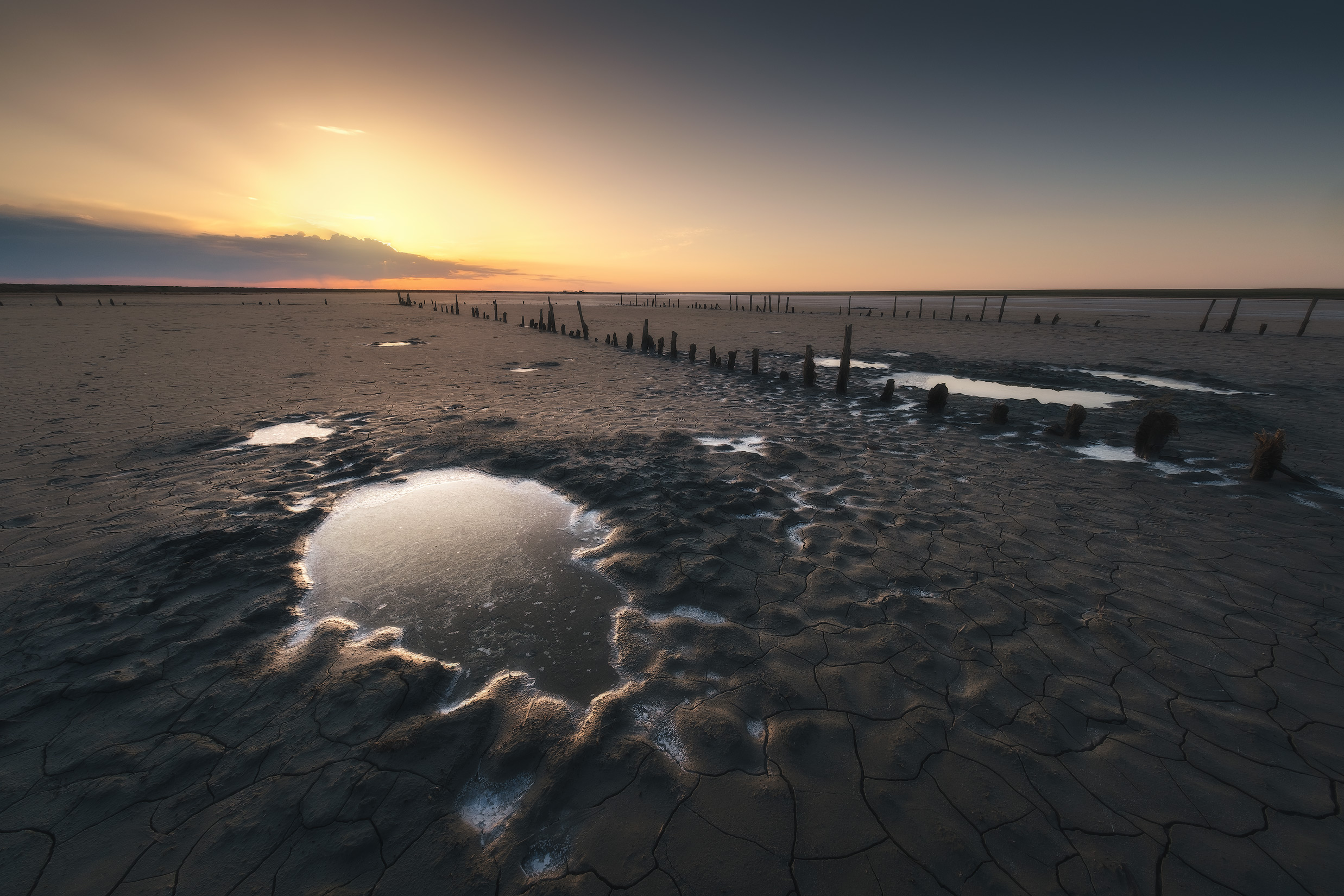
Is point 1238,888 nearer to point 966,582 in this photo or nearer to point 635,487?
point 966,582

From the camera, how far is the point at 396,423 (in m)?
8.16

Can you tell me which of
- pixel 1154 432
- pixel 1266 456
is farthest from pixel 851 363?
pixel 1266 456

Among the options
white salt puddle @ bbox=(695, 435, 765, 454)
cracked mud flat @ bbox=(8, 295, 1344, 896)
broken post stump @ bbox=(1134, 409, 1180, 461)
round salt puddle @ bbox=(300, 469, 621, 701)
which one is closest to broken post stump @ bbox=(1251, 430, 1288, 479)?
cracked mud flat @ bbox=(8, 295, 1344, 896)

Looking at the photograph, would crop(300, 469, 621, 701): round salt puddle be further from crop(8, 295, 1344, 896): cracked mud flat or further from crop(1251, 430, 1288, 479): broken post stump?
crop(1251, 430, 1288, 479): broken post stump

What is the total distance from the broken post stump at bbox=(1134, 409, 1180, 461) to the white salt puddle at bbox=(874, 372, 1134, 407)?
3206 millimetres

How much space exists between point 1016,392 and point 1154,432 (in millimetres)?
5084

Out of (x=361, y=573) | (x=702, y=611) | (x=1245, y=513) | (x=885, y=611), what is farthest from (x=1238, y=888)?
(x=361, y=573)

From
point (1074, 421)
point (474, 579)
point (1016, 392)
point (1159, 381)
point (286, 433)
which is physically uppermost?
point (1074, 421)

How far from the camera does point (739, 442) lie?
7453 mm

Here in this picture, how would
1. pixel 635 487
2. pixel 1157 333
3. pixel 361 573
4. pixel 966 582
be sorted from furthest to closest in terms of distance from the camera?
pixel 1157 333, pixel 635 487, pixel 361 573, pixel 966 582

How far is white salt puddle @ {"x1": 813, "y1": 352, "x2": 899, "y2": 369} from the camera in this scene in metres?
15.2

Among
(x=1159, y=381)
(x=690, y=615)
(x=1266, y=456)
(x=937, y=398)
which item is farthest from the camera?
(x=1159, y=381)

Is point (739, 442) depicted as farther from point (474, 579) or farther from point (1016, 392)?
point (1016, 392)

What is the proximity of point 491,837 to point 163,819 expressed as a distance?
1.54 metres
